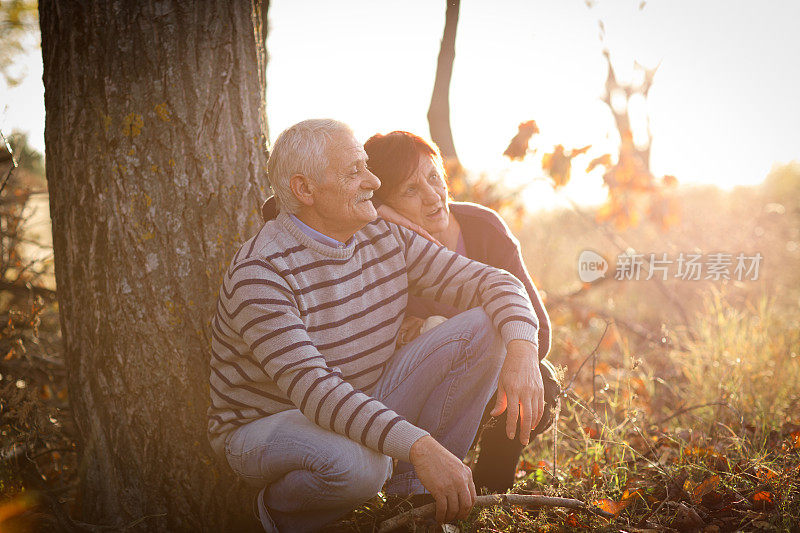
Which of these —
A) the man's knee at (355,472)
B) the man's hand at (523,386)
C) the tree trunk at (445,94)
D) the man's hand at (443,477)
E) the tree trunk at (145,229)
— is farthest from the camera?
the tree trunk at (445,94)

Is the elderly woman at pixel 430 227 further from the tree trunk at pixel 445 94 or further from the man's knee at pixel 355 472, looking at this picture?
the tree trunk at pixel 445 94

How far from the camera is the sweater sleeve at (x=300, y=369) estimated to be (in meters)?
1.70

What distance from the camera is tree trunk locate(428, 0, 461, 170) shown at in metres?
3.74

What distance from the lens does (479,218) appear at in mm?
2584

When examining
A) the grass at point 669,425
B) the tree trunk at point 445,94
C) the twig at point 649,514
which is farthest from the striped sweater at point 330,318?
the tree trunk at point 445,94

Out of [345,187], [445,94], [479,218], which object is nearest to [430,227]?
[479,218]

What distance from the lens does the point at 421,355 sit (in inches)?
83.2

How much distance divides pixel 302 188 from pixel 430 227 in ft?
2.27

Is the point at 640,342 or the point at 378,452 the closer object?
the point at 378,452

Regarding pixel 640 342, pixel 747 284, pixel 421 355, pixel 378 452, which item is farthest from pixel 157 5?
pixel 747 284

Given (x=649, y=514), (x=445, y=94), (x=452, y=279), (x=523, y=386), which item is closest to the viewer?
(x=523, y=386)

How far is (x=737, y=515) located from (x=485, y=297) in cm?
121

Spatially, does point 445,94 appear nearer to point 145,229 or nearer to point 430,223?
point 430,223

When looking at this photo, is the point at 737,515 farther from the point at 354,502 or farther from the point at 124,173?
the point at 124,173
